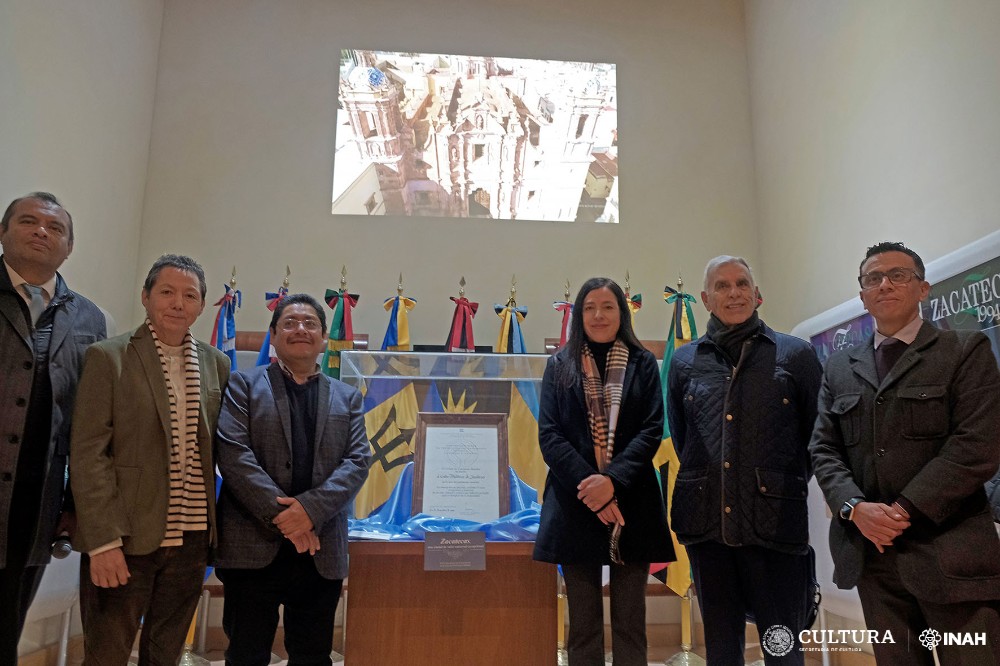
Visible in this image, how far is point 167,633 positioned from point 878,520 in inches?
78.1

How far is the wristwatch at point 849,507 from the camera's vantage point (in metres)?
1.88

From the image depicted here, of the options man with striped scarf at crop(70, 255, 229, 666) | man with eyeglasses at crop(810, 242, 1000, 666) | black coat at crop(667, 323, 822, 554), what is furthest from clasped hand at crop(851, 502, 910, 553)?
man with striped scarf at crop(70, 255, 229, 666)

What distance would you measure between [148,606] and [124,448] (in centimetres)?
46

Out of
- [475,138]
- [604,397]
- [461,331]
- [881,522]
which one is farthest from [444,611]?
[475,138]

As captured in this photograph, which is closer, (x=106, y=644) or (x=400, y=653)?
(x=106, y=644)

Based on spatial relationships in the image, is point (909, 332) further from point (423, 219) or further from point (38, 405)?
point (423, 219)

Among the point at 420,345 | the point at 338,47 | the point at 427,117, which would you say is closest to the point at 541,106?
the point at 427,117

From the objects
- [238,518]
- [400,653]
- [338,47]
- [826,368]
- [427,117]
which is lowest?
[400,653]

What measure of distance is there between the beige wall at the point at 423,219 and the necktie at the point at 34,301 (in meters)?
3.26

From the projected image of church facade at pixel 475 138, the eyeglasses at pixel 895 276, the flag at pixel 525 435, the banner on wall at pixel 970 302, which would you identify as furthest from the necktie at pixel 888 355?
the projected image of church facade at pixel 475 138

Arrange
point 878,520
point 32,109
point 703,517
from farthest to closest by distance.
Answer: point 32,109 → point 703,517 → point 878,520

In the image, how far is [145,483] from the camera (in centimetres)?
202

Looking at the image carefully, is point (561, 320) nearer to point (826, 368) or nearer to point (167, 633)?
point (826, 368)

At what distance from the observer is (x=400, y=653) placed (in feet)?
7.89
